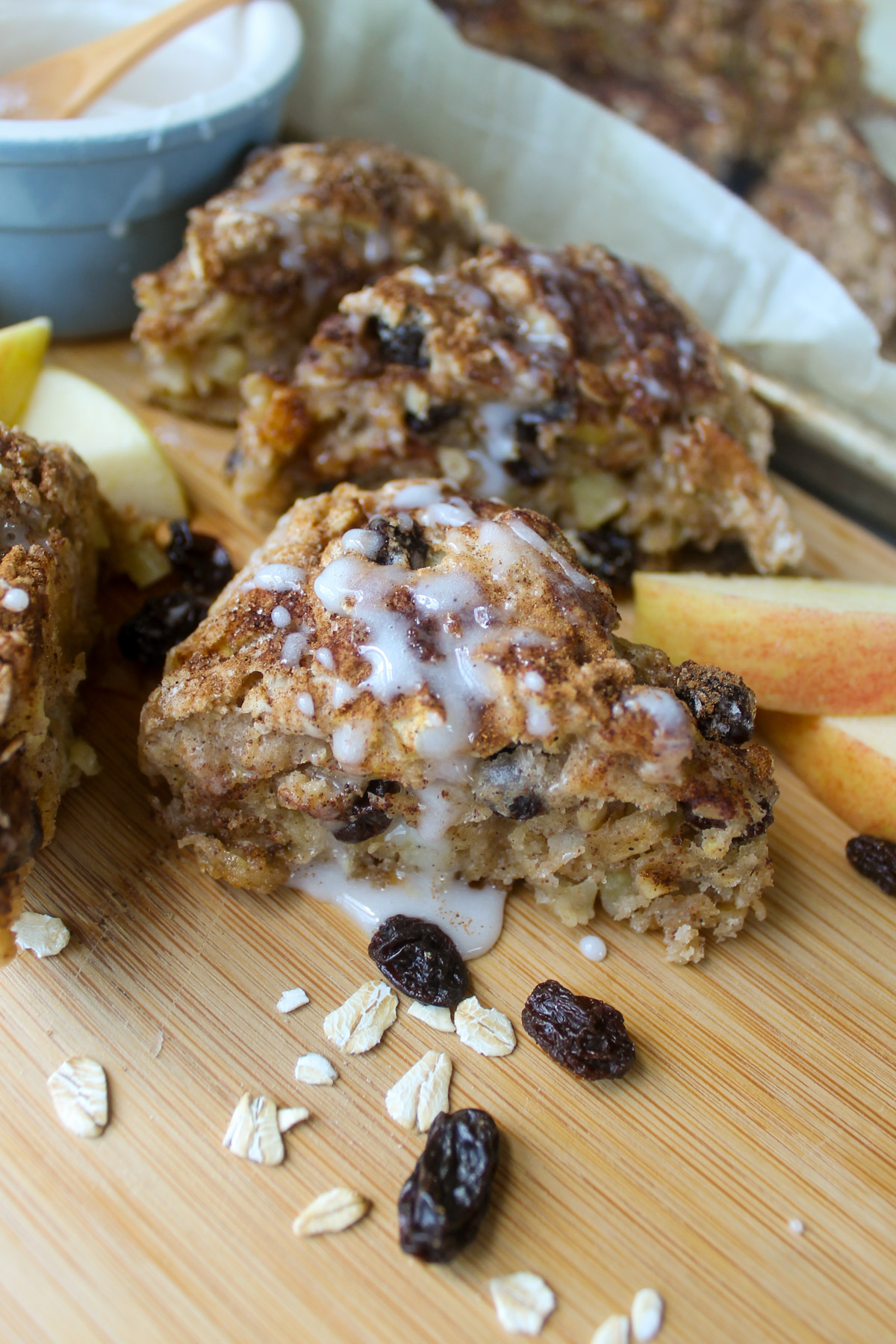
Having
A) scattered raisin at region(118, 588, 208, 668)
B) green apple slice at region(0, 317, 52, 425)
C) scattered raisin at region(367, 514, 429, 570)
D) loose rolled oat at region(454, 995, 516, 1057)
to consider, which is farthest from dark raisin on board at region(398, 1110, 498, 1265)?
green apple slice at region(0, 317, 52, 425)

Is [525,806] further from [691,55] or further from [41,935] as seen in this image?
[691,55]

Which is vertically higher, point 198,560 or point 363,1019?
point 198,560

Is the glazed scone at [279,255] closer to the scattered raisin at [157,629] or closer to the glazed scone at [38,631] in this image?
the glazed scone at [38,631]

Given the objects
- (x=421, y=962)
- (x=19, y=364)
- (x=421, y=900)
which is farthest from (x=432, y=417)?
(x=421, y=962)

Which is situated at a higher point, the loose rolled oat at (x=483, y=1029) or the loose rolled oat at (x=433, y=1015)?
the loose rolled oat at (x=483, y=1029)

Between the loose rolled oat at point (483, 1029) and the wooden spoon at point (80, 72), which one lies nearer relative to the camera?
the loose rolled oat at point (483, 1029)

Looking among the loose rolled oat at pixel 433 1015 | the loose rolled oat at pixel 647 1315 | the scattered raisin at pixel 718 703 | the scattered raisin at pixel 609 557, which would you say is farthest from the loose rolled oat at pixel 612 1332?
the scattered raisin at pixel 609 557

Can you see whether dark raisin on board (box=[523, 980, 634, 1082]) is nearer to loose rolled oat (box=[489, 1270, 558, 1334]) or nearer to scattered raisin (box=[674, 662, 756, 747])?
loose rolled oat (box=[489, 1270, 558, 1334])
